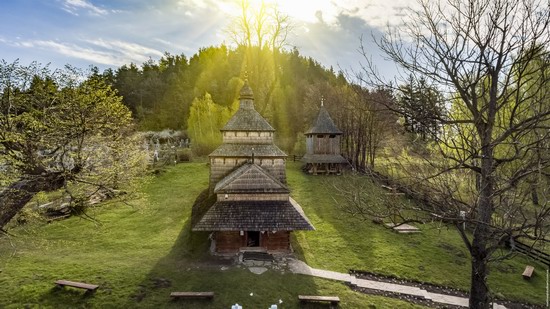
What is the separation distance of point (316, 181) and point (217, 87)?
3360cm

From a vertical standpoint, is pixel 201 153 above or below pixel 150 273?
above

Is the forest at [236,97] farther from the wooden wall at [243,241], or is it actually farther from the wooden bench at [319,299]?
the wooden bench at [319,299]

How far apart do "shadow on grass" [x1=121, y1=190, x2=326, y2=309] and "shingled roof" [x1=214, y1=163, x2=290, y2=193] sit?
3.62 m

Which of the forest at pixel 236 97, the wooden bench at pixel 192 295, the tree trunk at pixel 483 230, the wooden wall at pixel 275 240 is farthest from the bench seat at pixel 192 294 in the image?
the forest at pixel 236 97

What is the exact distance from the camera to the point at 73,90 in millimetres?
11594

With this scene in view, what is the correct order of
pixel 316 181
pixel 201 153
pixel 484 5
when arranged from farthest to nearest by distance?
pixel 201 153 → pixel 316 181 → pixel 484 5

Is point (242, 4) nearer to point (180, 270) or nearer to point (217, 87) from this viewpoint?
point (217, 87)

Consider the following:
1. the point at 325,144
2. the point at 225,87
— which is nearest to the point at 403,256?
the point at 325,144

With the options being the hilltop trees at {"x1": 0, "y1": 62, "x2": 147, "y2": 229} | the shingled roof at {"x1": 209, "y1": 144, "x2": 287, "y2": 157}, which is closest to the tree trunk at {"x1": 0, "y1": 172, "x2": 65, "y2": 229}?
the hilltop trees at {"x1": 0, "y1": 62, "x2": 147, "y2": 229}

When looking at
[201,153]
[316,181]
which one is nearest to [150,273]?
[316,181]

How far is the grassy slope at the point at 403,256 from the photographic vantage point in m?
15.2

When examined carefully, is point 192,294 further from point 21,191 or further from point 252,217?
point 21,191

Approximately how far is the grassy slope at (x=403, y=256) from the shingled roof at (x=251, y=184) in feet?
13.2

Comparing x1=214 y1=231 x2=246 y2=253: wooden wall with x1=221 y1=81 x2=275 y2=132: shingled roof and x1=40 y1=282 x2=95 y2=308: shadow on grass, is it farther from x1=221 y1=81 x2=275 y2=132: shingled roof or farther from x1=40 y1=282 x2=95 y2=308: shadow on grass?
x1=221 y1=81 x2=275 y2=132: shingled roof
